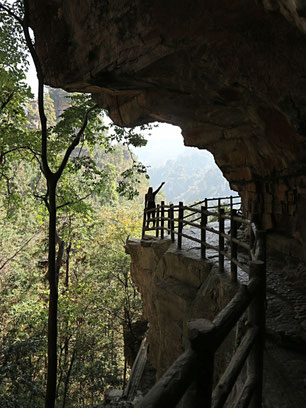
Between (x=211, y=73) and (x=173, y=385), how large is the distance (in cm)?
545

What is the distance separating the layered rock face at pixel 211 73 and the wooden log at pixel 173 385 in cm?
319

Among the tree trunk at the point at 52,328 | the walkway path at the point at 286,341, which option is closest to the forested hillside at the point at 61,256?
the tree trunk at the point at 52,328

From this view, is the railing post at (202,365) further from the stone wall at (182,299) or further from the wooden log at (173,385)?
the stone wall at (182,299)

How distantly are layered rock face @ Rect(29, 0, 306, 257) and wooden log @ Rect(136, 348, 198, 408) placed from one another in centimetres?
319

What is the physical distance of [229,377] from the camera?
1571mm

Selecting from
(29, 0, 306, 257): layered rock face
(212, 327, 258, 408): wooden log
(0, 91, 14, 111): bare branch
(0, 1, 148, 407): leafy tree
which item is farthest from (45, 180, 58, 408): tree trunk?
(212, 327, 258, 408): wooden log

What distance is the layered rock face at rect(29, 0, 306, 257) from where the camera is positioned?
4.24 metres

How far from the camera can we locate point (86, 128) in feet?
32.5

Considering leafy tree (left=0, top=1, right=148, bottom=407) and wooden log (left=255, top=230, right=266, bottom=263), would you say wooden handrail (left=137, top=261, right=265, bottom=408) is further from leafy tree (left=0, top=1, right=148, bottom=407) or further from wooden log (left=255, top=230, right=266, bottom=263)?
leafy tree (left=0, top=1, right=148, bottom=407)

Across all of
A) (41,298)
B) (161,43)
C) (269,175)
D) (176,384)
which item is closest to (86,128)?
(161,43)

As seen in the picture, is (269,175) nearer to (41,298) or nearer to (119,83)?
(119,83)

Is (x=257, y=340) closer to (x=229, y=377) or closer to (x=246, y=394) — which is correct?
(x=246, y=394)

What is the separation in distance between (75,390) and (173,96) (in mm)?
17772

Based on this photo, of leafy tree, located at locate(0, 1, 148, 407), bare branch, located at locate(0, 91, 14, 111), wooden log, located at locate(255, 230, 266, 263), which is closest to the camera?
wooden log, located at locate(255, 230, 266, 263)
